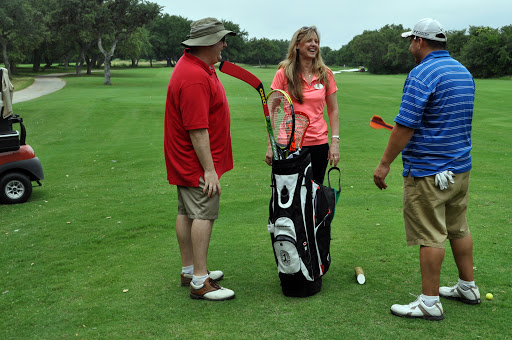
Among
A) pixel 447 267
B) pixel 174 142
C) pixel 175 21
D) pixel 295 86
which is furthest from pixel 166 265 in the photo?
pixel 175 21

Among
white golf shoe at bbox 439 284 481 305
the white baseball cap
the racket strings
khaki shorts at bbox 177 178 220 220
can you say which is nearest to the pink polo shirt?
the racket strings

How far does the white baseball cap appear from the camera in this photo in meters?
3.83

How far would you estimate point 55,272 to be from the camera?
17.5ft

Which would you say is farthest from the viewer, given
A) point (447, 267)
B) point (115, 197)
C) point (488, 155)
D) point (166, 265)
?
point (488, 155)

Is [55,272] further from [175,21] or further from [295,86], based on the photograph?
[175,21]

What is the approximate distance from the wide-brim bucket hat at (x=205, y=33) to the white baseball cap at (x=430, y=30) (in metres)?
1.49

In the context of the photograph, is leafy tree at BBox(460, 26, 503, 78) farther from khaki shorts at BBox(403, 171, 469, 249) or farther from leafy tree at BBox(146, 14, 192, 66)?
khaki shorts at BBox(403, 171, 469, 249)

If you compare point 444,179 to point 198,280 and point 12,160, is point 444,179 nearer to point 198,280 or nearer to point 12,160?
point 198,280

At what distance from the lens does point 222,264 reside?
5.32m

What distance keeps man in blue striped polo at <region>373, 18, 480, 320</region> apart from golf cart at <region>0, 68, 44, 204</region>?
22.2 ft

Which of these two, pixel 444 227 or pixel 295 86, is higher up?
pixel 295 86

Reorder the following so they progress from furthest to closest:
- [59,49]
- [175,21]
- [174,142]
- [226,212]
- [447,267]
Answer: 1. [175,21]
2. [59,49]
3. [226,212]
4. [447,267]
5. [174,142]

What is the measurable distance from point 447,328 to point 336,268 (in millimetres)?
1425

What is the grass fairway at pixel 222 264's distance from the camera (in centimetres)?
387
